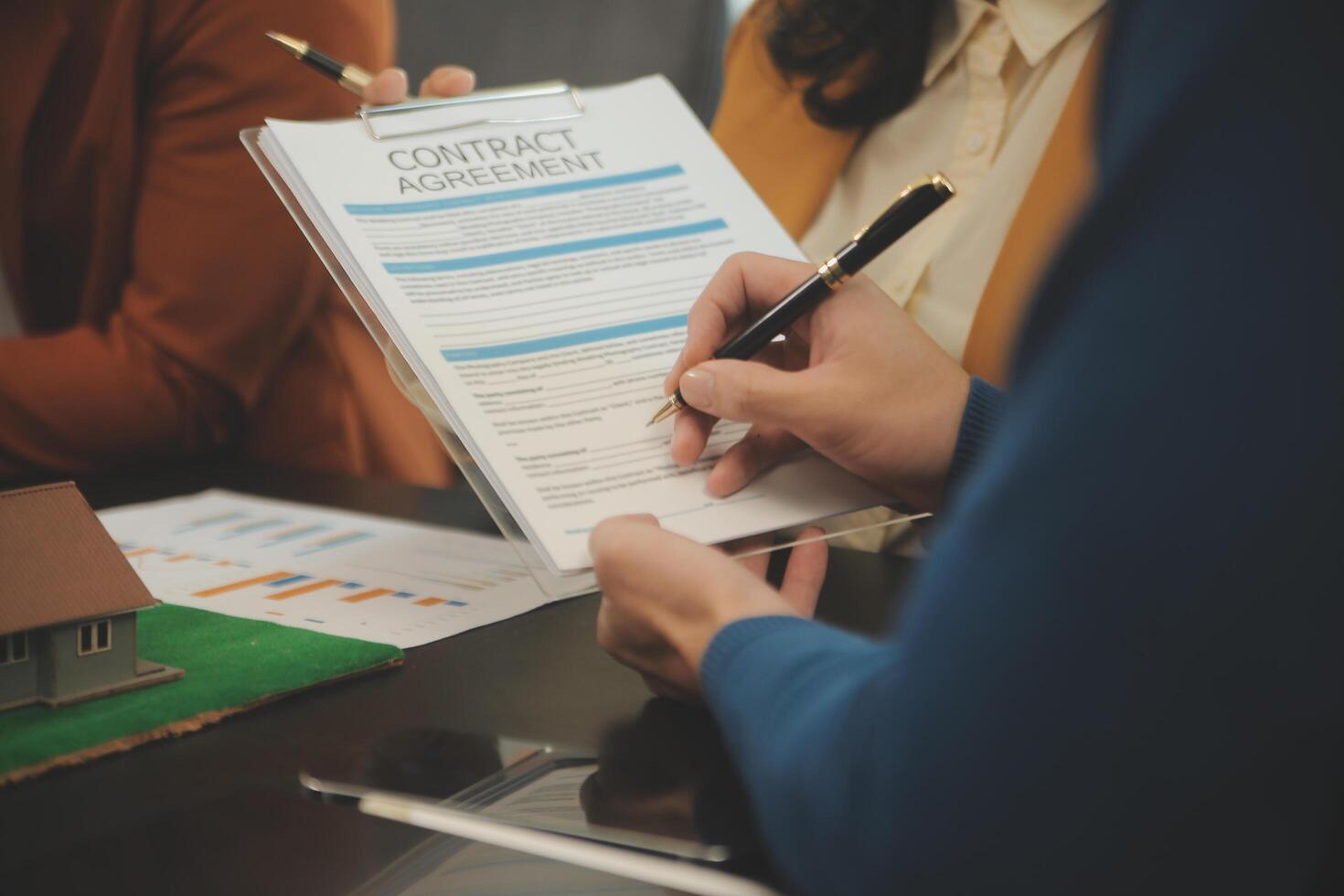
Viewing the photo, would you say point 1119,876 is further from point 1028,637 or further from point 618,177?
point 618,177

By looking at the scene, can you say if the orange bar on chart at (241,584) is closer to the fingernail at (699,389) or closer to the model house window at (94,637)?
the model house window at (94,637)

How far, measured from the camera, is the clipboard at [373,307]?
1.95 ft

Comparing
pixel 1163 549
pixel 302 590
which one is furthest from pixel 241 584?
pixel 1163 549

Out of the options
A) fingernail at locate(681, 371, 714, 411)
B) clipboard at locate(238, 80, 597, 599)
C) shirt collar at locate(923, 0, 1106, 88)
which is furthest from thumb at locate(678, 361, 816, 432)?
shirt collar at locate(923, 0, 1106, 88)

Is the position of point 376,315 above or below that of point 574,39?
below

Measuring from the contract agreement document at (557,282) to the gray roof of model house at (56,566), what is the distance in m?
0.17

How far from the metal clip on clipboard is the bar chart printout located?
0.26 meters

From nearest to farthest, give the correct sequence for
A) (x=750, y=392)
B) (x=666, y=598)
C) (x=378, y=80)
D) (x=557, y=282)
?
(x=666, y=598)
(x=750, y=392)
(x=557, y=282)
(x=378, y=80)

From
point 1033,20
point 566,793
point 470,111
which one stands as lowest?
point 566,793

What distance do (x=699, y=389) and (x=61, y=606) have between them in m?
0.30

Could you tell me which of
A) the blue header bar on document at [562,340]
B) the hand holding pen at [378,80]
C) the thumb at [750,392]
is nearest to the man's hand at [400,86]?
the hand holding pen at [378,80]

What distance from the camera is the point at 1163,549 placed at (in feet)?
0.96

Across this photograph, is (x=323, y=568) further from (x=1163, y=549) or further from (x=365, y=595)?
(x=1163, y=549)

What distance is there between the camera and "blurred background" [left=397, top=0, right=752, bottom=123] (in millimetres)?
2395
